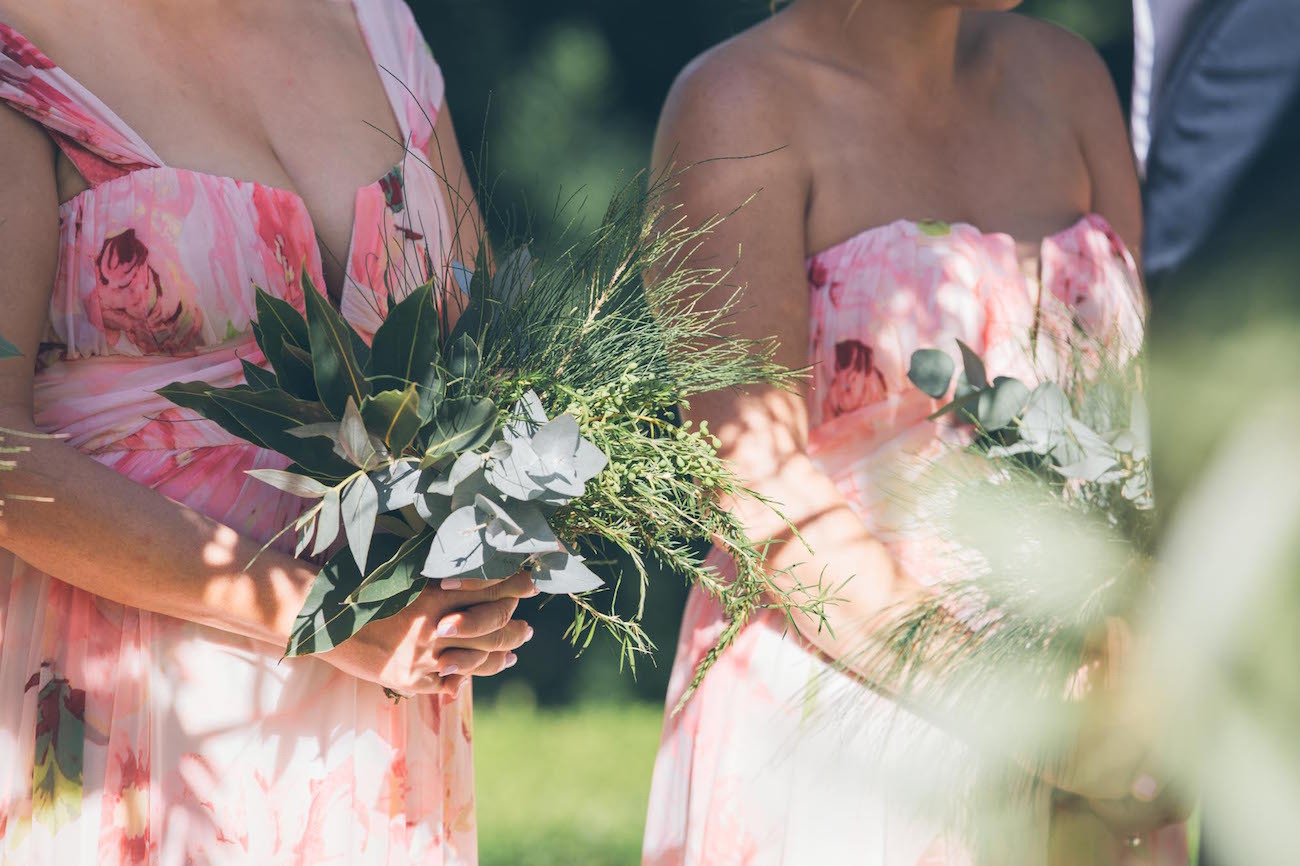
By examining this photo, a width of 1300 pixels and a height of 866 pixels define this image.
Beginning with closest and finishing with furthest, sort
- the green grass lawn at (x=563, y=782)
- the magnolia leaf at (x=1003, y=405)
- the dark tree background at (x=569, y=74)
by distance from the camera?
the magnolia leaf at (x=1003, y=405), the green grass lawn at (x=563, y=782), the dark tree background at (x=569, y=74)

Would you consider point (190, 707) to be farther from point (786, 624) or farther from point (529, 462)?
point (786, 624)

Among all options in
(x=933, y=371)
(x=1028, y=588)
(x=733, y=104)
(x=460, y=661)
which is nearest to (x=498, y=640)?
(x=460, y=661)

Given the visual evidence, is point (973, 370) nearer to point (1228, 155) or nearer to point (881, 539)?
point (881, 539)

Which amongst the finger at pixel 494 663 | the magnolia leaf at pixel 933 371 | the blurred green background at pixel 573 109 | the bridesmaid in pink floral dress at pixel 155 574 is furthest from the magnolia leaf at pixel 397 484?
the blurred green background at pixel 573 109

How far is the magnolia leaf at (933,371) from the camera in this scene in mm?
1713

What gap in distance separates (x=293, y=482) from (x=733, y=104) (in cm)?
96

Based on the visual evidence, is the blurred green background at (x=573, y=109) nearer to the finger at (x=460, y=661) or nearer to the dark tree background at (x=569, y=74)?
the dark tree background at (x=569, y=74)

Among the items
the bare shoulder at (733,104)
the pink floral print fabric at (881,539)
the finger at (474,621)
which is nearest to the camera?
the finger at (474,621)

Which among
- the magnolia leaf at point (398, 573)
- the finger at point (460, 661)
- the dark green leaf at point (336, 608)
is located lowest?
the finger at point (460, 661)

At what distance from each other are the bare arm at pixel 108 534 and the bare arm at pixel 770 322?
517mm

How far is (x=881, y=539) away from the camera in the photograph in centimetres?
178

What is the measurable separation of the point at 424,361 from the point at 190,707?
1.62 feet

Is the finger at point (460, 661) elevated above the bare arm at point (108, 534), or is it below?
below

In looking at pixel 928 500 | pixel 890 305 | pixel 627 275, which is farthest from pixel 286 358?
pixel 890 305
